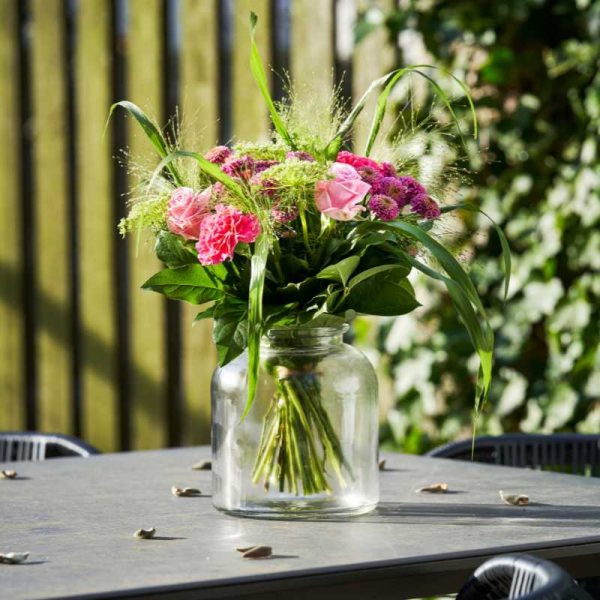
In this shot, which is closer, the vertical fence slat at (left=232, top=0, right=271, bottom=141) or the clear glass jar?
the clear glass jar

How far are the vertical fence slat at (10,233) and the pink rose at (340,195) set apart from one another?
1.74m

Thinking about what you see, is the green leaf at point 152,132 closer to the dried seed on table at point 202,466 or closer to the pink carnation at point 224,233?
the pink carnation at point 224,233

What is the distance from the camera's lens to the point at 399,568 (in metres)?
1.20

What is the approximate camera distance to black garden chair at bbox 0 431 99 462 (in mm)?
2254

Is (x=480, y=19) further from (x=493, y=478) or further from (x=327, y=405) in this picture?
(x=327, y=405)

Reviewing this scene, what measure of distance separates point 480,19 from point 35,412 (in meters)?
1.49

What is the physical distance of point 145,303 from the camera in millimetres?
3074

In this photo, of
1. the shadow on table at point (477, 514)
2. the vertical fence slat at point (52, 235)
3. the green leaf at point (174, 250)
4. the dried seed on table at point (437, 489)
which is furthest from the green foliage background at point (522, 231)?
the green leaf at point (174, 250)

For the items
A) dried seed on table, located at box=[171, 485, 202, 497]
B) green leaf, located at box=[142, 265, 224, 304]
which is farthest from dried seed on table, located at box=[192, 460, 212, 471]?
green leaf, located at box=[142, 265, 224, 304]

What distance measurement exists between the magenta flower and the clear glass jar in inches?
9.2

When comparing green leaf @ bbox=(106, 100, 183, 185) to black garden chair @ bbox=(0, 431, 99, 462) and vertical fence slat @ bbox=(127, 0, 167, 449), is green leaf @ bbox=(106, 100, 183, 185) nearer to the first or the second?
black garden chair @ bbox=(0, 431, 99, 462)

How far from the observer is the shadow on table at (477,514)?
1444mm

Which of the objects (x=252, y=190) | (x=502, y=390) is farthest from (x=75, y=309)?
(x=252, y=190)

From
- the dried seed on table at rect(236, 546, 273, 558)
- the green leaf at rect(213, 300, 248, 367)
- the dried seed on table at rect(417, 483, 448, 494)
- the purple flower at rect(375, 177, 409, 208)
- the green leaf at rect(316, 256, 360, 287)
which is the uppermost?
the purple flower at rect(375, 177, 409, 208)
